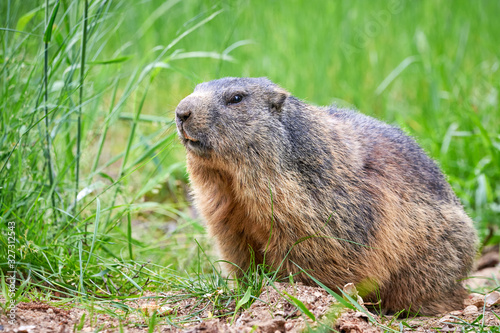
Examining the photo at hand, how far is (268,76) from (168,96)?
1617mm

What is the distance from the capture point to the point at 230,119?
3.77m

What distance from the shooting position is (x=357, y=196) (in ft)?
13.1

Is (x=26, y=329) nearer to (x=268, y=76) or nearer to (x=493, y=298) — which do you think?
(x=493, y=298)

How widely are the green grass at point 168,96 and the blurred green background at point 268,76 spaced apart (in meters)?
0.02

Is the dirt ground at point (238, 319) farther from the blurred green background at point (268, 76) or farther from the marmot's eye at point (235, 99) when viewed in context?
the marmot's eye at point (235, 99)

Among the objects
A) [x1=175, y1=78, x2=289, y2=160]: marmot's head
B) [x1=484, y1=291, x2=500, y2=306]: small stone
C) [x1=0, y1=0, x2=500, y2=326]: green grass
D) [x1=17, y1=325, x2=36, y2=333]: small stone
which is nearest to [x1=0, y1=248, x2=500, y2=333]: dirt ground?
[x1=17, y1=325, x2=36, y2=333]: small stone

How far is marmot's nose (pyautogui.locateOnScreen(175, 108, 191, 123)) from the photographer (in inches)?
144

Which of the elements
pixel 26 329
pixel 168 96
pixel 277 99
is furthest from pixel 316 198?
pixel 168 96

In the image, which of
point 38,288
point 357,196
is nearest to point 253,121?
point 357,196

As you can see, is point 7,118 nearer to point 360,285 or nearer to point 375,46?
point 360,285

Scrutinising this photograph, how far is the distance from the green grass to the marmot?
59 centimetres

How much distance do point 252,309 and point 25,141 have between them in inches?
87.8

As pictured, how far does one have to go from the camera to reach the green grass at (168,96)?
4125mm

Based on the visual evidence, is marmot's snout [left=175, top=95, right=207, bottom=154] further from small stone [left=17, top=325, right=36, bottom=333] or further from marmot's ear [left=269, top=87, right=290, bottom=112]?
small stone [left=17, top=325, right=36, bottom=333]
